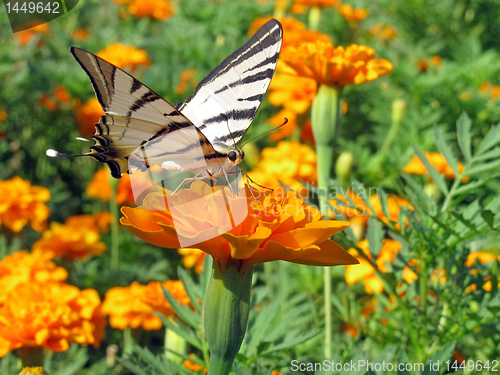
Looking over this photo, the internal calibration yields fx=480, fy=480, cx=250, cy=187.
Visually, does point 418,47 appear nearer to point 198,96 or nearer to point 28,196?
point 198,96

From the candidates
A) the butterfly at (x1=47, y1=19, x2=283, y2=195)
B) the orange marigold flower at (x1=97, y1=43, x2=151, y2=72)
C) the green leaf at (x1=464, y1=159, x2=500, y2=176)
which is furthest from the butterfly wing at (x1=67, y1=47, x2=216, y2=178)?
the orange marigold flower at (x1=97, y1=43, x2=151, y2=72)

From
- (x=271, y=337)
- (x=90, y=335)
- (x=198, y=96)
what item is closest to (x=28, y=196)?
(x=90, y=335)

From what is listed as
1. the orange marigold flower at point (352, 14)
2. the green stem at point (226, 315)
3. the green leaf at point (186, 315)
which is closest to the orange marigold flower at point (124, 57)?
the orange marigold flower at point (352, 14)

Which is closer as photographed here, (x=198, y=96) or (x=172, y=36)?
(x=198, y=96)

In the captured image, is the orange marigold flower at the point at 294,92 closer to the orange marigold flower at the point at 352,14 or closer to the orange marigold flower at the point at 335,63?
the orange marigold flower at the point at 335,63

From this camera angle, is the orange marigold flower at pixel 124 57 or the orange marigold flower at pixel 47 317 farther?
the orange marigold flower at pixel 124 57

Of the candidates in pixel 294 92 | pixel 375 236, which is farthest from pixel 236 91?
pixel 294 92
